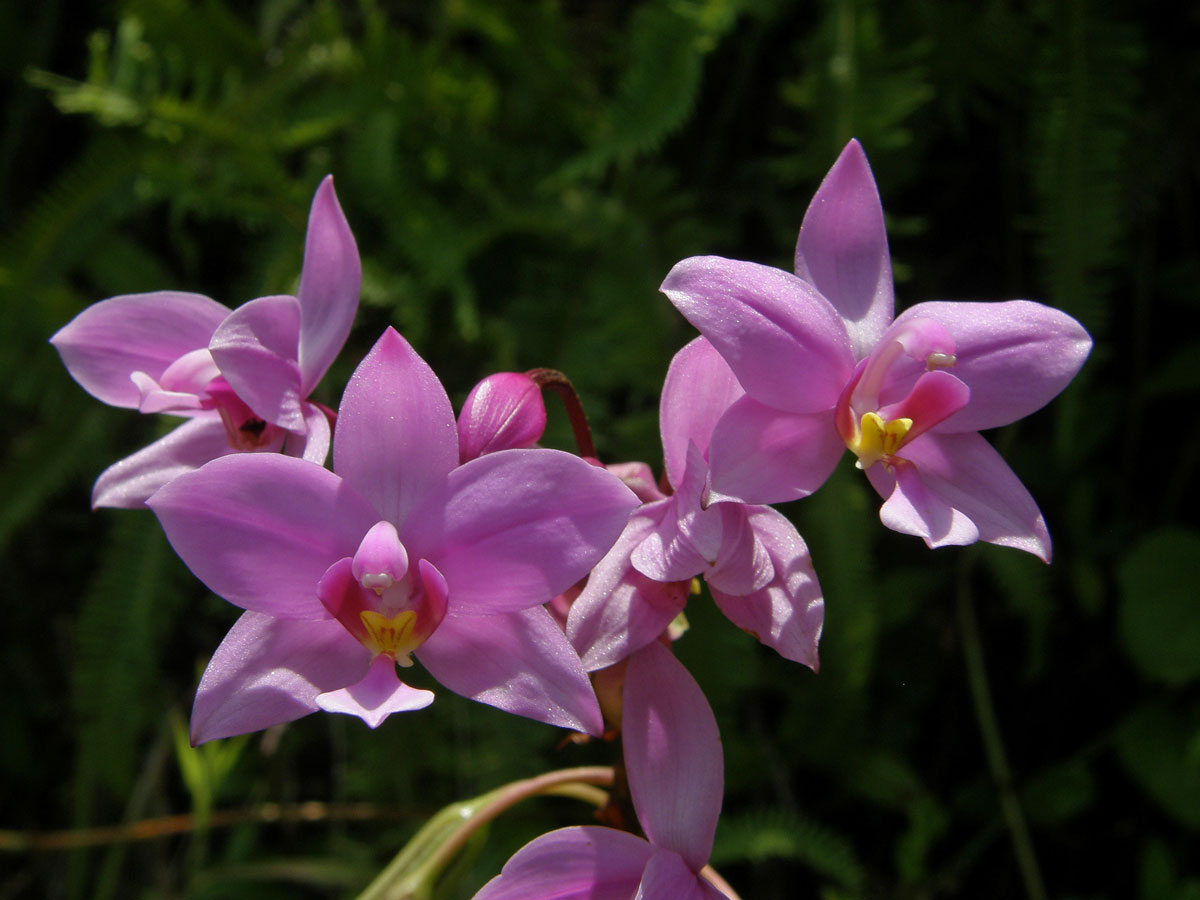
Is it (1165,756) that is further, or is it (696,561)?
(1165,756)

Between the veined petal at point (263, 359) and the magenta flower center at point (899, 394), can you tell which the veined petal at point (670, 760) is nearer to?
the magenta flower center at point (899, 394)

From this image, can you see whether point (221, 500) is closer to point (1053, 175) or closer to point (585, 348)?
point (585, 348)

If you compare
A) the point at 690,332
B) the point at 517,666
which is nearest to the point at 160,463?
the point at 517,666

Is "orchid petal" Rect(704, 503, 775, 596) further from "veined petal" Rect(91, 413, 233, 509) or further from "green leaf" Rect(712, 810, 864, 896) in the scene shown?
"green leaf" Rect(712, 810, 864, 896)

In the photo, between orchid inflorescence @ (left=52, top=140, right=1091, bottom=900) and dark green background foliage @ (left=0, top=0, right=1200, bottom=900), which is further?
dark green background foliage @ (left=0, top=0, right=1200, bottom=900)

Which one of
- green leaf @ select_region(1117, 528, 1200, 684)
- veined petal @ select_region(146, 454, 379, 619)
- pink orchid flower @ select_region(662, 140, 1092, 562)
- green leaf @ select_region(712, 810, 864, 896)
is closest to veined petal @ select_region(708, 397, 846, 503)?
pink orchid flower @ select_region(662, 140, 1092, 562)

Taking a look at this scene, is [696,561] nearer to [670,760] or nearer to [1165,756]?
[670,760]
